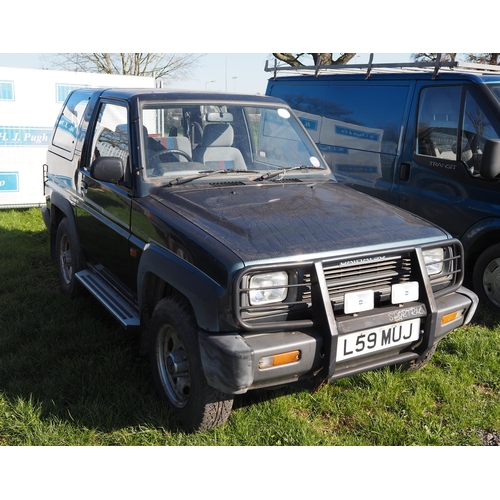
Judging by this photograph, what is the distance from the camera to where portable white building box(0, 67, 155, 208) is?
9258mm

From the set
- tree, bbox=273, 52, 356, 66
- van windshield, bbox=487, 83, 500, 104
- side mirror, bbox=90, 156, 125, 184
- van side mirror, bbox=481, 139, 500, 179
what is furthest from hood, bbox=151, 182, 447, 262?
tree, bbox=273, 52, 356, 66

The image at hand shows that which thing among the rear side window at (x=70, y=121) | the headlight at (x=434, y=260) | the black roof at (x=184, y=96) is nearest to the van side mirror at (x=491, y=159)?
the headlight at (x=434, y=260)

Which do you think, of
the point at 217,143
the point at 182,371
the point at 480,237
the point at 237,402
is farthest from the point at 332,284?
the point at 480,237

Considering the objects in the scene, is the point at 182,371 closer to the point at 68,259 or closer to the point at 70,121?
the point at 68,259

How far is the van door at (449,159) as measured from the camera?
202 inches

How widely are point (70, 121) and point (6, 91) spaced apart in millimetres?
4323

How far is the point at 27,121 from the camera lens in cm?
943

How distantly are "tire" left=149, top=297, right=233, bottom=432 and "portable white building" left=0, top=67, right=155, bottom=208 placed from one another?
7065 mm

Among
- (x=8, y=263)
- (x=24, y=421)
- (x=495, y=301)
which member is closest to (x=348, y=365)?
(x=24, y=421)

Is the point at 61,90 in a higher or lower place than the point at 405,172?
higher

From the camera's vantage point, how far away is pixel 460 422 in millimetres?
3484

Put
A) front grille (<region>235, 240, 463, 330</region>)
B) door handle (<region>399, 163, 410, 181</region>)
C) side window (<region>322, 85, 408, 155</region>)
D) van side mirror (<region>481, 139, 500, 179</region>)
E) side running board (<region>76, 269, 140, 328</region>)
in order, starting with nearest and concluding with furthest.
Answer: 1. front grille (<region>235, 240, 463, 330</region>)
2. side running board (<region>76, 269, 140, 328</region>)
3. van side mirror (<region>481, 139, 500, 179</region>)
4. door handle (<region>399, 163, 410, 181</region>)
5. side window (<region>322, 85, 408, 155</region>)

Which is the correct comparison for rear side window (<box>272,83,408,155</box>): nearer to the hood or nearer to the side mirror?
the hood

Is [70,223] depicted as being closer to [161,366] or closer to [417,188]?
[161,366]
